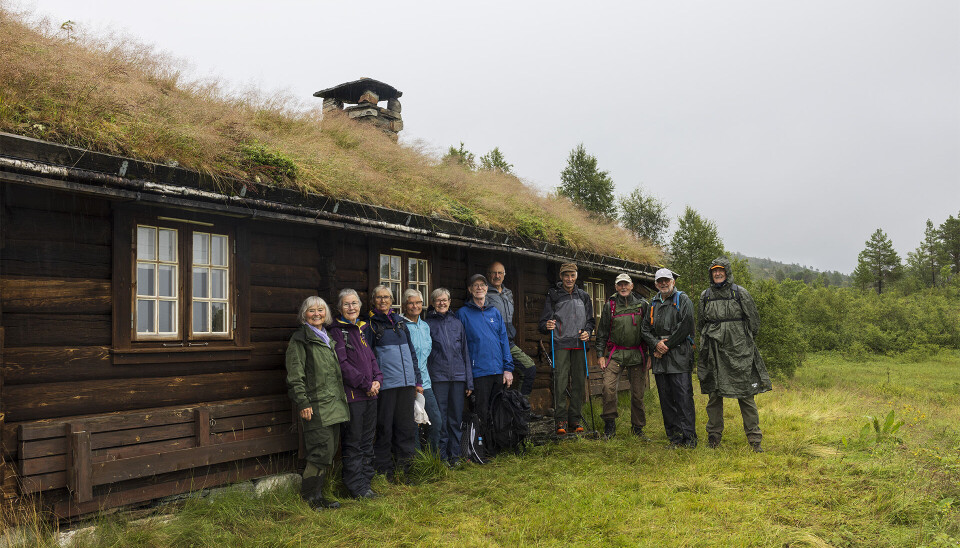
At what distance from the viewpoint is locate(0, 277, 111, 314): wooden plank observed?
14.7ft

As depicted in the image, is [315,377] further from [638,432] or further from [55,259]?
[638,432]

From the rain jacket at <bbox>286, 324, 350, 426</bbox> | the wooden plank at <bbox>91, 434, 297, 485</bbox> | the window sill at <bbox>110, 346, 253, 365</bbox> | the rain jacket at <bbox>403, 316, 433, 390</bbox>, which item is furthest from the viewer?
the rain jacket at <bbox>403, 316, 433, 390</bbox>

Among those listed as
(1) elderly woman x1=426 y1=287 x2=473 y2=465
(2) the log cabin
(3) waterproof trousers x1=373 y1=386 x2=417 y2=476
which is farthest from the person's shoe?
(2) the log cabin

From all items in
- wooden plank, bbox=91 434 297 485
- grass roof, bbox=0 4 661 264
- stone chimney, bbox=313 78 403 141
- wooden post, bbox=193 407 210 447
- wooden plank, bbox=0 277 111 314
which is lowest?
wooden plank, bbox=91 434 297 485

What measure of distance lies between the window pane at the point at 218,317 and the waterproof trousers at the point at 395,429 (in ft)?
5.57

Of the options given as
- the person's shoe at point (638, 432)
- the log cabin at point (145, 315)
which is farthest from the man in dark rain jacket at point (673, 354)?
the log cabin at point (145, 315)

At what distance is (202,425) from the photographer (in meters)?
5.41

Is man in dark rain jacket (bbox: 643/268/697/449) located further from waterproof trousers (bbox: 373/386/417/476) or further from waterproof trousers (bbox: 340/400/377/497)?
waterproof trousers (bbox: 340/400/377/497)

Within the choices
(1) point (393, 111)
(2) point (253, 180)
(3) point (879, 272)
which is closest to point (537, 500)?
(2) point (253, 180)

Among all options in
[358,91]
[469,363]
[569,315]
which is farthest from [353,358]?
[358,91]

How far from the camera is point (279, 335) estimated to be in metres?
→ 6.37

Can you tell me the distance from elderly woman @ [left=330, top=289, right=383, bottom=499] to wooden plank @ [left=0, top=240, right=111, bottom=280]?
205 centimetres

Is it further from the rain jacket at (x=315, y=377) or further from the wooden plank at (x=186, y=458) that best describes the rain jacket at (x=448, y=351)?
the wooden plank at (x=186, y=458)

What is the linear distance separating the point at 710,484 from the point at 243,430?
14.8 ft
